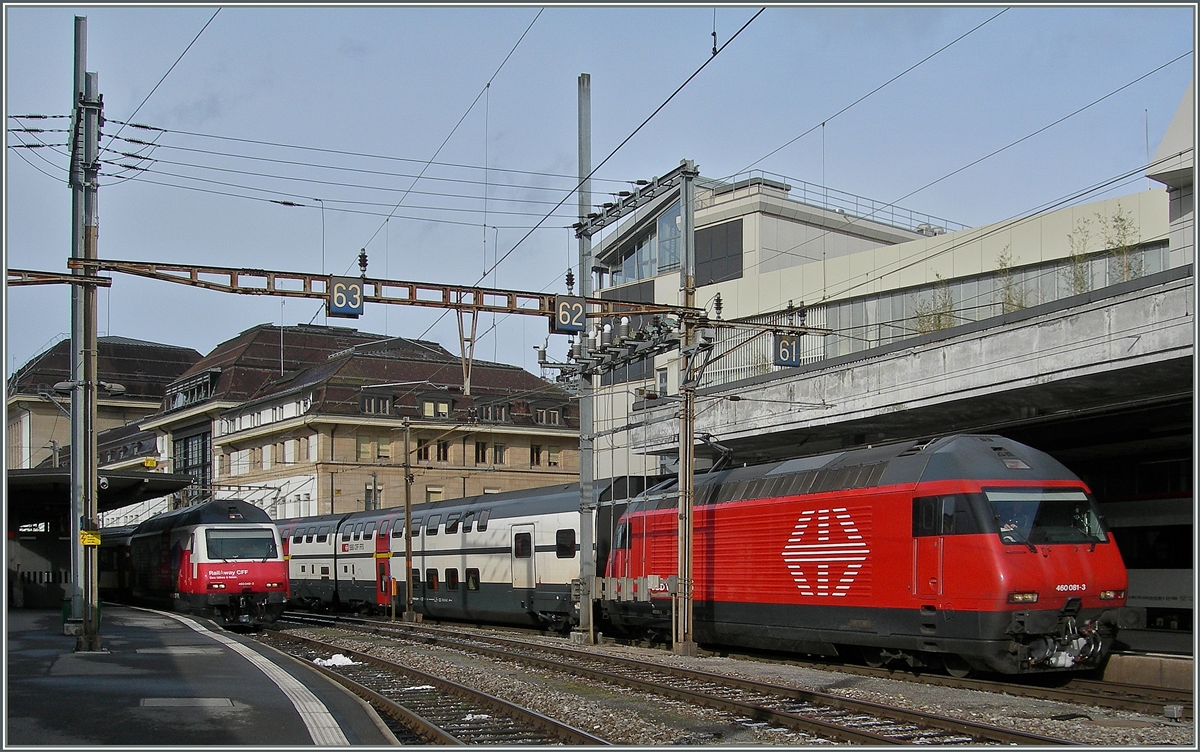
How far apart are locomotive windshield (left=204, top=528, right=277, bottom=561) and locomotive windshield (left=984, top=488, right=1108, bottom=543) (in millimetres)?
21018

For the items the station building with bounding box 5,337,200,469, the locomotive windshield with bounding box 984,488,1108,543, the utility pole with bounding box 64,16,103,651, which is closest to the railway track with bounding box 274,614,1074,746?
the locomotive windshield with bounding box 984,488,1108,543

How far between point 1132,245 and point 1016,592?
17.0 meters

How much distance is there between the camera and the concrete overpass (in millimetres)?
17859

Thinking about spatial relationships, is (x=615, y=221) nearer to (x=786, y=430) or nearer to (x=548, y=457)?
(x=786, y=430)

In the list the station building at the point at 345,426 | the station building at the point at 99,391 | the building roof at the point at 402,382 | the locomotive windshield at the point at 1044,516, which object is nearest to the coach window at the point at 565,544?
the locomotive windshield at the point at 1044,516

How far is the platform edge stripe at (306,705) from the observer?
37.8ft

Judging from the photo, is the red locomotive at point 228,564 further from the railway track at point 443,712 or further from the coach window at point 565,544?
the railway track at point 443,712

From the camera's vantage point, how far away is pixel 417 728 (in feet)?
42.7

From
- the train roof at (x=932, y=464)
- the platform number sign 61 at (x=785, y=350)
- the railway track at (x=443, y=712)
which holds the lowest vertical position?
the railway track at (x=443, y=712)

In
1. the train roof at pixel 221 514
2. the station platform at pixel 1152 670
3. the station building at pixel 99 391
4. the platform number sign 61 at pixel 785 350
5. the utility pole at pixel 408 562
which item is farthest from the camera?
the station building at pixel 99 391

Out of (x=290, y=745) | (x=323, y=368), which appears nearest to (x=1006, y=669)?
(x=290, y=745)

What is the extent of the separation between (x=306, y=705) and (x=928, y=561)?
8352 mm

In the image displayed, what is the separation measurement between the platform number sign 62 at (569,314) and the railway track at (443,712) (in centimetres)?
637

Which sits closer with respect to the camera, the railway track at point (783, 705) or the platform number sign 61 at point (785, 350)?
the railway track at point (783, 705)
